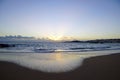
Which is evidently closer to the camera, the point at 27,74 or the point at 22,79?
the point at 22,79

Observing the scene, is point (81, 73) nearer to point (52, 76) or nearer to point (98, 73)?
point (98, 73)

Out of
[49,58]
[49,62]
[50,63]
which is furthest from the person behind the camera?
[49,58]

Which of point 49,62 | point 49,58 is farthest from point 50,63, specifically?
point 49,58

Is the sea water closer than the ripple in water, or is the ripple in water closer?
the ripple in water

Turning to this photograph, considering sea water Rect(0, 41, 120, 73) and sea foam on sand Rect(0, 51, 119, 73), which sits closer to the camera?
sea foam on sand Rect(0, 51, 119, 73)

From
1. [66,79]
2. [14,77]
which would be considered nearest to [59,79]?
[66,79]

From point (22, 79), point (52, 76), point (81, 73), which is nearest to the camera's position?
point (22, 79)

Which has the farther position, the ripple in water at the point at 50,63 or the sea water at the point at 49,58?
the sea water at the point at 49,58

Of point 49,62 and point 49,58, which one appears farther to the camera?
point 49,58

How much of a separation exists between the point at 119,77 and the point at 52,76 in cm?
257

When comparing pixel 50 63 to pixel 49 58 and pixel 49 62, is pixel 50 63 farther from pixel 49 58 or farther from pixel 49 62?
pixel 49 58

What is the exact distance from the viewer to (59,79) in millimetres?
6422

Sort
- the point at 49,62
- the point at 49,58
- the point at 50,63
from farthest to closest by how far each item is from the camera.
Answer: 1. the point at 49,58
2. the point at 49,62
3. the point at 50,63

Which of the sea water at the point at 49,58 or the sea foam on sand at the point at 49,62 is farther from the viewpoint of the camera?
the sea water at the point at 49,58
